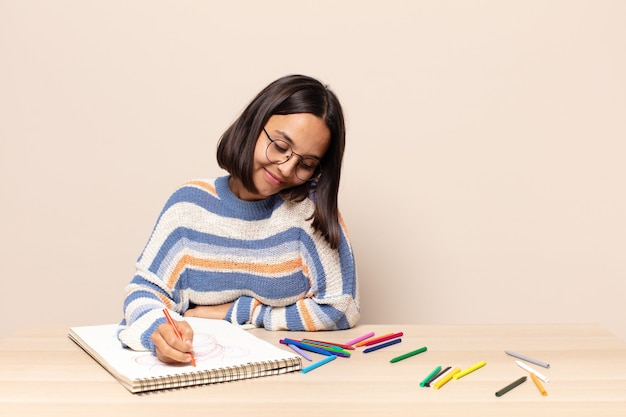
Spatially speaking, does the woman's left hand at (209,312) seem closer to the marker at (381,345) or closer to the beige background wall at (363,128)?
the marker at (381,345)

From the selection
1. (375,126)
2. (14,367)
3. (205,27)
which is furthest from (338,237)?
(205,27)

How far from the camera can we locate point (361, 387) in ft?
3.26

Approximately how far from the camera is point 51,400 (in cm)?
92

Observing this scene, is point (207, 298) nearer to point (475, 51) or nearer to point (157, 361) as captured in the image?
point (157, 361)

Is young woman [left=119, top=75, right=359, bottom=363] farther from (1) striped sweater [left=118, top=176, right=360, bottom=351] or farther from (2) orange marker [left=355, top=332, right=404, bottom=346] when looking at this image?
(2) orange marker [left=355, top=332, right=404, bottom=346]

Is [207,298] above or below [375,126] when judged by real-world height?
below

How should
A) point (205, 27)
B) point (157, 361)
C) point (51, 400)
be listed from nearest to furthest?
point (51, 400), point (157, 361), point (205, 27)

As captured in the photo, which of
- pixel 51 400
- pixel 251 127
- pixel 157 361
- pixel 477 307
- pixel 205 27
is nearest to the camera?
pixel 51 400

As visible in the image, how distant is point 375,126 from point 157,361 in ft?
4.10

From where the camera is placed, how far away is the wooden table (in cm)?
90

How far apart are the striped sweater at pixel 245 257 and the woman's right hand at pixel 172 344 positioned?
35 centimetres

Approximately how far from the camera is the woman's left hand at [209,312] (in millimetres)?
1427

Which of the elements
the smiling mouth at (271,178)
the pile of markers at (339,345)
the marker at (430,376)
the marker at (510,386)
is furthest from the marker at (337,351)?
the smiling mouth at (271,178)

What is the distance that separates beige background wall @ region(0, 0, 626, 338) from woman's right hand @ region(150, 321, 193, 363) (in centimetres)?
112
